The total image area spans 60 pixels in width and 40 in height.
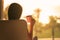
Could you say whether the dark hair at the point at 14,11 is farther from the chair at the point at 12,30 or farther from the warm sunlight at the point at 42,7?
the warm sunlight at the point at 42,7

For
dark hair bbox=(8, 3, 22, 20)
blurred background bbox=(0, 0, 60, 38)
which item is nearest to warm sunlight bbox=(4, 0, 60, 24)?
blurred background bbox=(0, 0, 60, 38)

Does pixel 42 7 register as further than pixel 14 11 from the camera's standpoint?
Yes

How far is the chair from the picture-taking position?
2.08 ft

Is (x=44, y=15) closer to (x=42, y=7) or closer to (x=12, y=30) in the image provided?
(x=42, y=7)

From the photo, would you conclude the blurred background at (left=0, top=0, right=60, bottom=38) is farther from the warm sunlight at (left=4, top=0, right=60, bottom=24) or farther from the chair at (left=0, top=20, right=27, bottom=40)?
the chair at (left=0, top=20, right=27, bottom=40)

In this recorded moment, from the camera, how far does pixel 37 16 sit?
1100mm

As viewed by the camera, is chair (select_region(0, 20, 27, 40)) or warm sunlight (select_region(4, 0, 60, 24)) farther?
warm sunlight (select_region(4, 0, 60, 24))

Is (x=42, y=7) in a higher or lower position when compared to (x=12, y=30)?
higher

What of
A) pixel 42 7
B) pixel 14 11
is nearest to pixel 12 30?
pixel 14 11

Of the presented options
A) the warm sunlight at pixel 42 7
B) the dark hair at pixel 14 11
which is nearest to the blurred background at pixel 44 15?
the warm sunlight at pixel 42 7

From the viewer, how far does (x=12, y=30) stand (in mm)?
650

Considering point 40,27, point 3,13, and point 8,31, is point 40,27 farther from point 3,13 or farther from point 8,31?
point 8,31

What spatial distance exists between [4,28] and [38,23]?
0.50m

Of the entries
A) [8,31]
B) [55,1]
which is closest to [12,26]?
[8,31]
